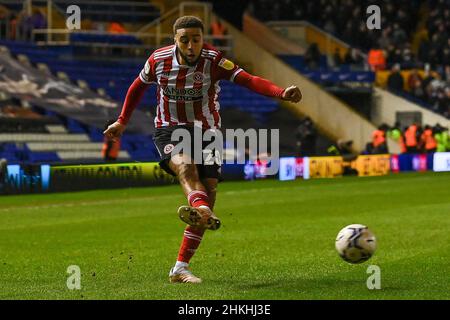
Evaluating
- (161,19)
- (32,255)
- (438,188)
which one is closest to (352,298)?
(32,255)

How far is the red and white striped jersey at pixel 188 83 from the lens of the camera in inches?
393

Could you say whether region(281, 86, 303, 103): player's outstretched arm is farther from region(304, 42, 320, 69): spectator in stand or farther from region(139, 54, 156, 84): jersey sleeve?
region(304, 42, 320, 69): spectator in stand

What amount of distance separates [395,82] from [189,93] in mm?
33007

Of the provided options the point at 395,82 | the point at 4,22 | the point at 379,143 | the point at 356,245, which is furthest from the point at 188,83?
the point at 395,82

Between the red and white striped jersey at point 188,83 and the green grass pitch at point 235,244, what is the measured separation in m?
1.47

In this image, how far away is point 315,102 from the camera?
4078cm

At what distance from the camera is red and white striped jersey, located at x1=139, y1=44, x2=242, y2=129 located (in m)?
9.98

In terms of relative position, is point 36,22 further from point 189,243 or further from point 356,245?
point 356,245

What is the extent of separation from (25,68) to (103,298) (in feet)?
85.1

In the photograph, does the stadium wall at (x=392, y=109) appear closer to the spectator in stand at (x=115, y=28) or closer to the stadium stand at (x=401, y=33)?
the stadium stand at (x=401, y=33)

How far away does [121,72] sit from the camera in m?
37.0

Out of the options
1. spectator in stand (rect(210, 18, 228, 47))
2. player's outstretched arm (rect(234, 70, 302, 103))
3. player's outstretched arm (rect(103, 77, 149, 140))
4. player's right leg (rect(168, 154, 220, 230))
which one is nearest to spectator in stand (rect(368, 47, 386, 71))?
spectator in stand (rect(210, 18, 228, 47))

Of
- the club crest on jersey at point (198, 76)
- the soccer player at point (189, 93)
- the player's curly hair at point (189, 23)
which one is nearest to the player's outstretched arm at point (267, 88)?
the soccer player at point (189, 93)
